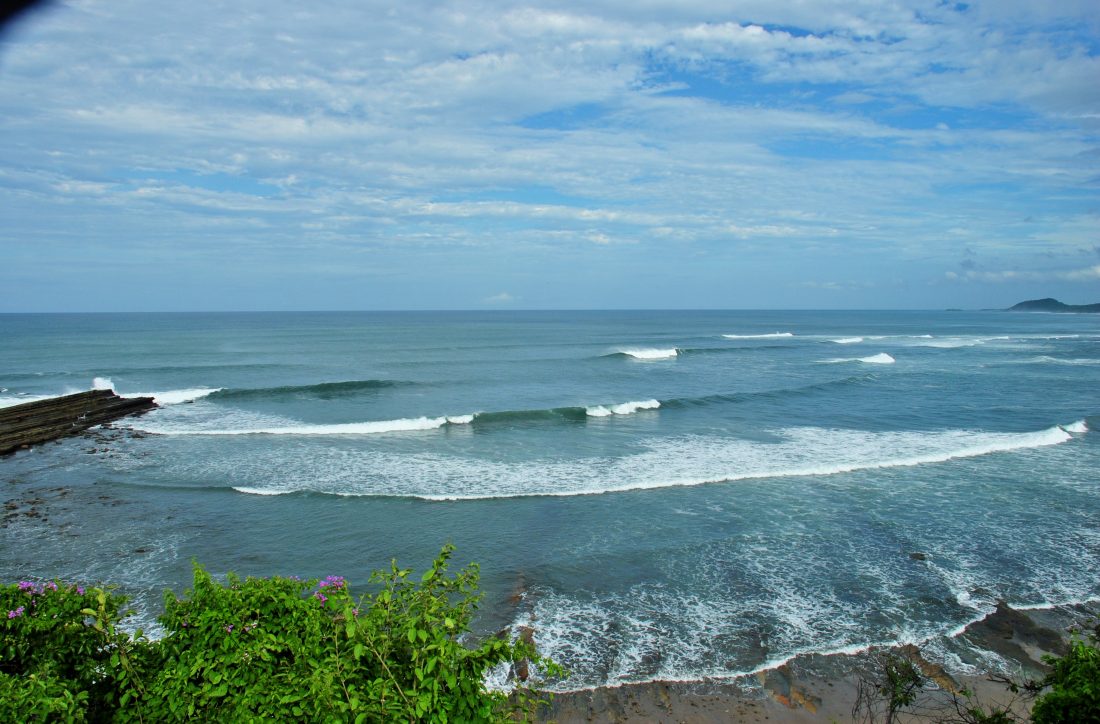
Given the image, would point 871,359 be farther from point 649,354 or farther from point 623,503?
point 623,503

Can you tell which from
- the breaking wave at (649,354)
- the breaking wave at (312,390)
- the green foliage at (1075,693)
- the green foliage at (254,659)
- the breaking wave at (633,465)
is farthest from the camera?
the breaking wave at (649,354)

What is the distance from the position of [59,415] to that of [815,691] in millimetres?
30950

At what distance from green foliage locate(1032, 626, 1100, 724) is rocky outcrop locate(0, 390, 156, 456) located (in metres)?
29.5

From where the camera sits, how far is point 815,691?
9844mm

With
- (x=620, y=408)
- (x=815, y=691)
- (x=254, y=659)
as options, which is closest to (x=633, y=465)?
(x=620, y=408)

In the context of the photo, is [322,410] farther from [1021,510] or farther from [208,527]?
[1021,510]

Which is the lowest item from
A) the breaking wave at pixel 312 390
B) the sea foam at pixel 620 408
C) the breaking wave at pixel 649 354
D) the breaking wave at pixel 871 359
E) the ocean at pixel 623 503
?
the ocean at pixel 623 503

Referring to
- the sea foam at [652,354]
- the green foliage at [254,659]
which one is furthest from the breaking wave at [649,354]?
the green foliage at [254,659]

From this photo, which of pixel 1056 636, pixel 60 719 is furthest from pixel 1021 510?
pixel 60 719

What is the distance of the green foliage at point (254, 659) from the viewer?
15.6ft

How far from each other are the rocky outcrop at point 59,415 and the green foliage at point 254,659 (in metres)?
24.0

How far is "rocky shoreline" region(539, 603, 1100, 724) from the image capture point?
9320 mm

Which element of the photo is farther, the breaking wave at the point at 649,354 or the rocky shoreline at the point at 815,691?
the breaking wave at the point at 649,354

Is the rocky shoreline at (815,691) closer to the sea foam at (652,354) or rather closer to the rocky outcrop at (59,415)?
the rocky outcrop at (59,415)
